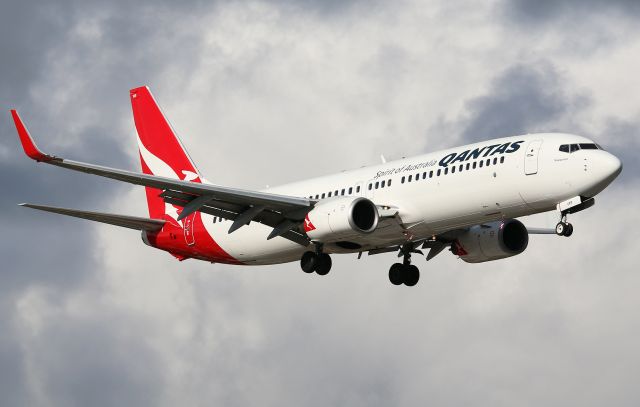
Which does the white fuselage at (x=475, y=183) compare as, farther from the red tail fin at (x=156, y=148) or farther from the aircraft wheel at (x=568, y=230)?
the red tail fin at (x=156, y=148)

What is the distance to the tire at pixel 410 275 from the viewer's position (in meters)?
59.3

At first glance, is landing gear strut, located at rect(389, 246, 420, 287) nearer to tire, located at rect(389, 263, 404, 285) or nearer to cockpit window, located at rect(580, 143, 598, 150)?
tire, located at rect(389, 263, 404, 285)

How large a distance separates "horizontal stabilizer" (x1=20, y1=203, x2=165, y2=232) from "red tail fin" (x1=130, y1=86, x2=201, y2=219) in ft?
5.06

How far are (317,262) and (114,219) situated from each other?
Answer: 30.7ft

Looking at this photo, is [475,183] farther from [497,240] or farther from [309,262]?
[309,262]

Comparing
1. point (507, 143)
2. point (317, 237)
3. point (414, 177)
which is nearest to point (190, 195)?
point (317, 237)

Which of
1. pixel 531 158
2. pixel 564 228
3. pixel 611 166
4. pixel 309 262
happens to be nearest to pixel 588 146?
pixel 611 166

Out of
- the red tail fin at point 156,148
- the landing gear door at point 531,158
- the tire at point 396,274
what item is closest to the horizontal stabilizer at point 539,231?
the tire at point 396,274

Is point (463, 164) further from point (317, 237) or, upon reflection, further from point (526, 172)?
point (317, 237)

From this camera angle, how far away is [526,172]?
5034 centimetres

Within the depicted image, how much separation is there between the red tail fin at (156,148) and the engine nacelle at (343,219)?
1194cm

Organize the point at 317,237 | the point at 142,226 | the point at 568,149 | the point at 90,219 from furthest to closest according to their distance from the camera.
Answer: the point at 142,226 < the point at 90,219 < the point at 317,237 < the point at 568,149

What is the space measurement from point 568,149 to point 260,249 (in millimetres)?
14198

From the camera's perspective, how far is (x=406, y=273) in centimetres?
5934
